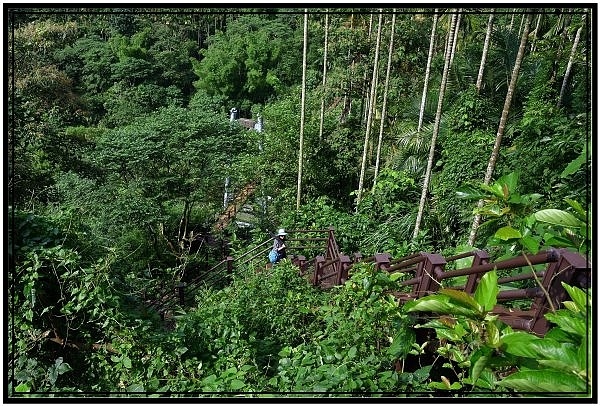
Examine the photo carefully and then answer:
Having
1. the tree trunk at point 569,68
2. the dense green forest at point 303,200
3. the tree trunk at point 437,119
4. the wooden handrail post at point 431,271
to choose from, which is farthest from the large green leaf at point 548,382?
the tree trunk at point 569,68

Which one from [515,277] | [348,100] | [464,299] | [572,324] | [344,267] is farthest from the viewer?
[348,100]

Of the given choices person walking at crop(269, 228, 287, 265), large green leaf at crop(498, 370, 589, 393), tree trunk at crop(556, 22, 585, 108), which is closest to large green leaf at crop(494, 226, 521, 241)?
large green leaf at crop(498, 370, 589, 393)

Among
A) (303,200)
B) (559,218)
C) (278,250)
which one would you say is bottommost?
(303,200)

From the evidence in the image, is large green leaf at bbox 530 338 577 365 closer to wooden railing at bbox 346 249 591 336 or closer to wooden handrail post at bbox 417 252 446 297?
wooden railing at bbox 346 249 591 336

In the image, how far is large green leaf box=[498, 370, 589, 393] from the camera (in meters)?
1.30

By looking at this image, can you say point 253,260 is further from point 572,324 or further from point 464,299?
point 572,324

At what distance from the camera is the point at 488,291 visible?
1550 mm

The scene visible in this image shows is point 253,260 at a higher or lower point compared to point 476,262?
lower

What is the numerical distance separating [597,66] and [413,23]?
11.2 metres

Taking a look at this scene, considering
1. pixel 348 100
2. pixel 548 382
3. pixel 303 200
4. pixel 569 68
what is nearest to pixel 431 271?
pixel 548 382

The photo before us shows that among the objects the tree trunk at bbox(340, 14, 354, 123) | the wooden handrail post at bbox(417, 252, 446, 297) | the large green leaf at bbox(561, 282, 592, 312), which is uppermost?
the large green leaf at bbox(561, 282, 592, 312)

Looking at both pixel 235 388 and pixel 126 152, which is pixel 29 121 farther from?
pixel 235 388

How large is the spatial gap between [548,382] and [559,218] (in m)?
0.70

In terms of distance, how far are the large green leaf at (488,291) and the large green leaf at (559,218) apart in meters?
0.42
